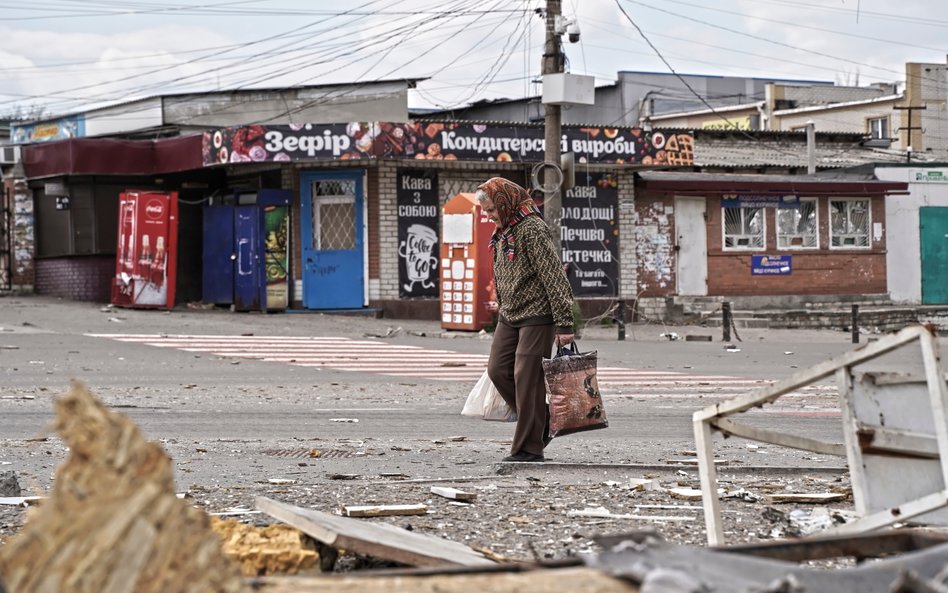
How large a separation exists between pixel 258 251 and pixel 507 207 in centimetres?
1919

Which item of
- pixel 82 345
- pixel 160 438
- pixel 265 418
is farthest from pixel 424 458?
pixel 82 345

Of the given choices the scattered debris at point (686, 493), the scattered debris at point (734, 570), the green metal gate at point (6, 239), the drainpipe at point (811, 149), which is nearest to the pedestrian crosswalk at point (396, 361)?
the scattered debris at point (686, 493)

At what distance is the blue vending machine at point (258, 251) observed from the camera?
88.5ft

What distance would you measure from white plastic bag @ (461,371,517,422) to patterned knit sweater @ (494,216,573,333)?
53 cm

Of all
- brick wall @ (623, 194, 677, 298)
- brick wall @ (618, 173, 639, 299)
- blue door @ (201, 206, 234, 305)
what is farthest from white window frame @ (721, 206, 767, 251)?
blue door @ (201, 206, 234, 305)

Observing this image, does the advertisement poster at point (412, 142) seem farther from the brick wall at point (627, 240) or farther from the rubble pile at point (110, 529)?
the rubble pile at point (110, 529)

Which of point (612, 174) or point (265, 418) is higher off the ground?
point (612, 174)

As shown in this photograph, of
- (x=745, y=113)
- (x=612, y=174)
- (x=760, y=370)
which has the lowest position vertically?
(x=760, y=370)

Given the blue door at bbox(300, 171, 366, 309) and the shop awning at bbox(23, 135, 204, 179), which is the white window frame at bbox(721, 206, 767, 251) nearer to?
the blue door at bbox(300, 171, 366, 309)

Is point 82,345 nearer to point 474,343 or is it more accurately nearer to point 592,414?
point 474,343

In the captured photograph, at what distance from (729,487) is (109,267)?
23027 millimetres

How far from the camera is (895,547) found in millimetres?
4062

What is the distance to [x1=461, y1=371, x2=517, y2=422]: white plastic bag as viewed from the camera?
339 inches

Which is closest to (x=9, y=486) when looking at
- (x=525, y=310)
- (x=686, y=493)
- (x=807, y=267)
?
(x=525, y=310)
